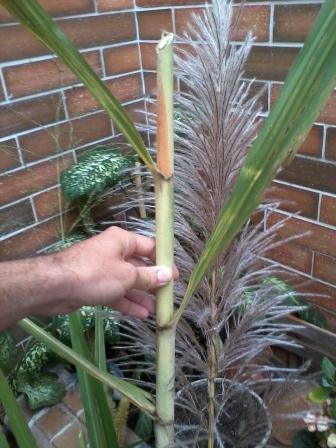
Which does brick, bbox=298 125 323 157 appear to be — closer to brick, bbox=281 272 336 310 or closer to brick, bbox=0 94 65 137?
brick, bbox=281 272 336 310

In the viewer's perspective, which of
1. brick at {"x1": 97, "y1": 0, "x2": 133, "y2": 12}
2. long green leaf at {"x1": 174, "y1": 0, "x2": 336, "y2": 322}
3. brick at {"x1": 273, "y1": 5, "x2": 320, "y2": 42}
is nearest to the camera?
long green leaf at {"x1": 174, "y1": 0, "x2": 336, "y2": 322}

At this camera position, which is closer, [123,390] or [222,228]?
[222,228]

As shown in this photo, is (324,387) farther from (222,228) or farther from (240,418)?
(222,228)

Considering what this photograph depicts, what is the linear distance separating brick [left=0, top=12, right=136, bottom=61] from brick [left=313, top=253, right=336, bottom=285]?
42.6 inches

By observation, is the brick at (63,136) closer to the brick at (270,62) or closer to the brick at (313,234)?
the brick at (270,62)

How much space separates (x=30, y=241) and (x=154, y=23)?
0.93 m

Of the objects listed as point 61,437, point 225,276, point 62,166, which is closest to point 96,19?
point 62,166

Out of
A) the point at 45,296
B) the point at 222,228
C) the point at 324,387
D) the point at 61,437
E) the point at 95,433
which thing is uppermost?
the point at 222,228

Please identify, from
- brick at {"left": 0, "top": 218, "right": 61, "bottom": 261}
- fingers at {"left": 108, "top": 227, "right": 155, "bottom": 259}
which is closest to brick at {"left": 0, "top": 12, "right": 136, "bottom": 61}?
brick at {"left": 0, "top": 218, "right": 61, "bottom": 261}

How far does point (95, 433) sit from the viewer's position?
33.0 inches

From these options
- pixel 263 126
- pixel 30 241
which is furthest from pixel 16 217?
pixel 263 126

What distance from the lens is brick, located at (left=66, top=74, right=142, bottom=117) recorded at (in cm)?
153

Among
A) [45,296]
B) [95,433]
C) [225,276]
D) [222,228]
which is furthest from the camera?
[95,433]

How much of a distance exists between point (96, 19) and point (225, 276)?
118cm
